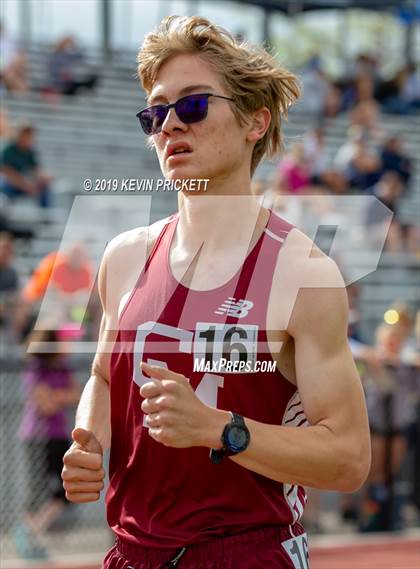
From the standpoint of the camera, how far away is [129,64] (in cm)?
1728

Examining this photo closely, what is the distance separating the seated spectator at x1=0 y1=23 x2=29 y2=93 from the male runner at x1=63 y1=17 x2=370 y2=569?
9.71 metres

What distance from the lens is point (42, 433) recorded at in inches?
286

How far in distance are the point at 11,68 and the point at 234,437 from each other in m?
11.0

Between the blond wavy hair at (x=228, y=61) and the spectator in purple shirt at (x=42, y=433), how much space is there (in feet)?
14.3

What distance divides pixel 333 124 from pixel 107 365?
12.2m

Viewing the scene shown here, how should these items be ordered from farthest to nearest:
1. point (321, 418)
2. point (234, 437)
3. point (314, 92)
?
point (314, 92) < point (321, 418) < point (234, 437)

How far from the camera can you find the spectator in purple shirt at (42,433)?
7.25 metres

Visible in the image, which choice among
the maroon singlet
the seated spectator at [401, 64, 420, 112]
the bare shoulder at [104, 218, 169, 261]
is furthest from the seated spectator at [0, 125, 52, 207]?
the maroon singlet

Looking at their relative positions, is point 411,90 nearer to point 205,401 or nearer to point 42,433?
point 42,433

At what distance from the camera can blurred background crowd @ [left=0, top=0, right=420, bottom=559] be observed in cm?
727

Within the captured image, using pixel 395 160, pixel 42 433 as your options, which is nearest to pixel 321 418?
pixel 42 433

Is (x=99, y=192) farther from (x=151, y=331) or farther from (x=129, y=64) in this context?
(x=129, y=64)

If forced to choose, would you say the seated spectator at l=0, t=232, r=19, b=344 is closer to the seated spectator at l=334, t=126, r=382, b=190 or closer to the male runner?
the seated spectator at l=334, t=126, r=382, b=190

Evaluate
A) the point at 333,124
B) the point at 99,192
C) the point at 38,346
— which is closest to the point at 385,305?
the point at 38,346
